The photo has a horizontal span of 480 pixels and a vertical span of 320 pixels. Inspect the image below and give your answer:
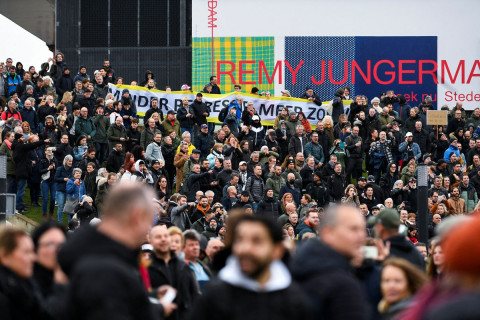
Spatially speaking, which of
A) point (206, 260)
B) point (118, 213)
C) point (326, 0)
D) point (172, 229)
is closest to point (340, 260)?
point (118, 213)

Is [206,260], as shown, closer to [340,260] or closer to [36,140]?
[340,260]

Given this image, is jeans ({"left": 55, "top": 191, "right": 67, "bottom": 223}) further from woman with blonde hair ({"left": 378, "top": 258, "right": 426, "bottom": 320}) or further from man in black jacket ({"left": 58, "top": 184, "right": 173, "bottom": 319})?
man in black jacket ({"left": 58, "top": 184, "right": 173, "bottom": 319})

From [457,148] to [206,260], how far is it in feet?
54.0

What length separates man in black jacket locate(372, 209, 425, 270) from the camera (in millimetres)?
7590

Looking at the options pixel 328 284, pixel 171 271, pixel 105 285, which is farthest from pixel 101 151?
pixel 105 285

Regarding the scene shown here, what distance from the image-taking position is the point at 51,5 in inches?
1612

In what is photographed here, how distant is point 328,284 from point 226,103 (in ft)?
74.7

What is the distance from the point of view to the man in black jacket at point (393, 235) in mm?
7590

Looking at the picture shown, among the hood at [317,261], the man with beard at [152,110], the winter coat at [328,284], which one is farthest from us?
the man with beard at [152,110]

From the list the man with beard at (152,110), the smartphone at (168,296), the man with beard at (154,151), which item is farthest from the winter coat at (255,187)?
the smartphone at (168,296)

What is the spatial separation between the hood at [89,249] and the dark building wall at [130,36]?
30367 millimetres

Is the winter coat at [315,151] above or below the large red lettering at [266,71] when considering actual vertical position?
below

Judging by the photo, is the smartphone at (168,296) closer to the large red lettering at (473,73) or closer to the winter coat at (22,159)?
the winter coat at (22,159)

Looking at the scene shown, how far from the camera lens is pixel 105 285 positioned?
4.57 metres
